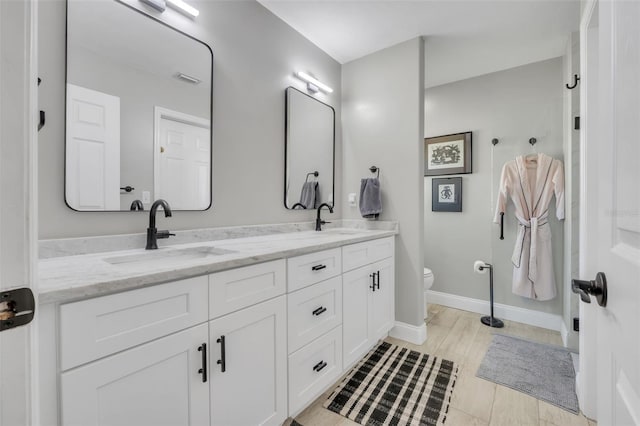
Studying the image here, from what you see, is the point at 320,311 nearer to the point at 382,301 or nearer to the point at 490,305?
the point at 382,301

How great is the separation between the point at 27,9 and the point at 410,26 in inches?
95.8

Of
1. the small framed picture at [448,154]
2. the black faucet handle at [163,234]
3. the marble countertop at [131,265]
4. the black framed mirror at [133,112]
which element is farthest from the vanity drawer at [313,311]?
the small framed picture at [448,154]

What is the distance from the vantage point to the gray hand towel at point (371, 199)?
2.45m

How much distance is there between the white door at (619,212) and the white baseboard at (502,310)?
250 cm

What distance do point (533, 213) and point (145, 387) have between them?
10.0 feet

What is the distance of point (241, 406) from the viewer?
1.13m

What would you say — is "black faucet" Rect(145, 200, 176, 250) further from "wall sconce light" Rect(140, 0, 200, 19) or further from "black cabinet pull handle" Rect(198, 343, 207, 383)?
"wall sconce light" Rect(140, 0, 200, 19)

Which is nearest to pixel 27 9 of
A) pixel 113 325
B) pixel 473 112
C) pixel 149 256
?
pixel 113 325

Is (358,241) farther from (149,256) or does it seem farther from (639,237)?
(639,237)

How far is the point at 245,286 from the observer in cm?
116

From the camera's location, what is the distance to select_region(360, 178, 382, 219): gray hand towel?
245cm

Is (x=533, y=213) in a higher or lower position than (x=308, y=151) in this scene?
lower

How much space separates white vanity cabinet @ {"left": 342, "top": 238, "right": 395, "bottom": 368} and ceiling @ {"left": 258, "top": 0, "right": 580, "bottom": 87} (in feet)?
5.56

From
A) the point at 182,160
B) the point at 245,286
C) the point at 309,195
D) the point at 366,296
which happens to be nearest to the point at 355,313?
the point at 366,296
